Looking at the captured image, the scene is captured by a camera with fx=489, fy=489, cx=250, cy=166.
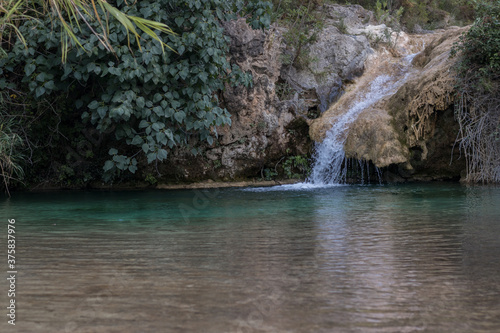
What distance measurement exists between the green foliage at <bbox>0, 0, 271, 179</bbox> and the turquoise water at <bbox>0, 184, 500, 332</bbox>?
7.40 feet

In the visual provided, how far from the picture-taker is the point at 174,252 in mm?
3863

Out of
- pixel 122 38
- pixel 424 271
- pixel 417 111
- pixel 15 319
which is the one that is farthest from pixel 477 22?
pixel 15 319

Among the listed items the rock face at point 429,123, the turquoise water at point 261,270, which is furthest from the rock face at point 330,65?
the turquoise water at point 261,270

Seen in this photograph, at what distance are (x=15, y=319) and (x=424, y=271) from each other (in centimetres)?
240

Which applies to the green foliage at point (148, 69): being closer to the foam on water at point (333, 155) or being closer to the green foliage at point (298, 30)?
the foam on water at point (333, 155)

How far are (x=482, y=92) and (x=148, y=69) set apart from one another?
19.6 ft

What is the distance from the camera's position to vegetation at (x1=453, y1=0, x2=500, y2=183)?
28.8 ft

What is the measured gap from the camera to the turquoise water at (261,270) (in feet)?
7.80

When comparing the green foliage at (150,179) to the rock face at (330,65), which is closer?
the green foliage at (150,179)

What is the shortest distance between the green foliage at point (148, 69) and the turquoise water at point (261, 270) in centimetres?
226

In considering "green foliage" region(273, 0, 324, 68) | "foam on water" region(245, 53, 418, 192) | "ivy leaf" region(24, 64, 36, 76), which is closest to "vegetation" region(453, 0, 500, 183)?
"foam on water" region(245, 53, 418, 192)

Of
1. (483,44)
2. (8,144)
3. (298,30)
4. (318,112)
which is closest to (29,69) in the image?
(8,144)

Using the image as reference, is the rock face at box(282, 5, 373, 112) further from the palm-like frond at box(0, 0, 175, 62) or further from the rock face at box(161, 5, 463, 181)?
the palm-like frond at box(0, 0, 175, 62)

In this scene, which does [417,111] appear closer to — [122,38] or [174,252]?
[122,38]
